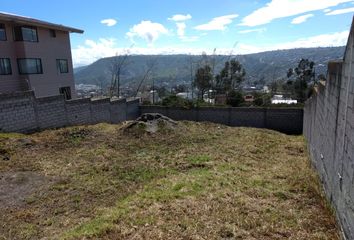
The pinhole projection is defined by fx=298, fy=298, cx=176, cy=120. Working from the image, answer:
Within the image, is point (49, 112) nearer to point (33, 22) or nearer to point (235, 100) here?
point (33, 22)

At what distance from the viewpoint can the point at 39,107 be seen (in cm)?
1117

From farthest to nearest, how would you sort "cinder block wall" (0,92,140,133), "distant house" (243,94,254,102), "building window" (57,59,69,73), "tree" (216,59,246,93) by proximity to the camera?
"tree" (216,59,246,93)
"distant house" (243,94,254,102)
"building window" (57,59,69,73)
"cinder block wall" (0,92,140,133)

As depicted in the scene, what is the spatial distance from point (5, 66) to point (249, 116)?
41.5ft

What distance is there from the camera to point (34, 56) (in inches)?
639

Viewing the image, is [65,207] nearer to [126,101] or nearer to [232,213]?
[232,213]

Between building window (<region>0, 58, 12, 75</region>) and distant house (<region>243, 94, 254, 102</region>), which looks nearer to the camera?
building window (<region>0, 58, 12, 75</region>)

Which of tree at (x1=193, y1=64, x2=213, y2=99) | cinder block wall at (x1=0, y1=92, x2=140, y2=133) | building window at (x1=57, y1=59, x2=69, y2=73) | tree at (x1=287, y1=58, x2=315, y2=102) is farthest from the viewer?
tree at (x1=193, y1=64, x2=213, y2=99)

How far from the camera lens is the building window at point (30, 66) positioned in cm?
1565

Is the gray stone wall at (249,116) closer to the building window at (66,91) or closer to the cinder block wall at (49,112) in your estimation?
the cinder block wall at (49,112)

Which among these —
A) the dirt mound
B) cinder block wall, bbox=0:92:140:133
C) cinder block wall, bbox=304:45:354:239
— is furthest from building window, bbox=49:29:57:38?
cinder block wall, bbox=304:45:354:239

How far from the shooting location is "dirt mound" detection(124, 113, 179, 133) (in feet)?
35.3

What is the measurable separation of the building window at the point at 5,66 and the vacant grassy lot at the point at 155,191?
287 inches

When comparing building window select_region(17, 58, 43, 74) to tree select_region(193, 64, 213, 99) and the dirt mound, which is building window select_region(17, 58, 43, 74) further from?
tree select_region(193, 64, 213, 99)

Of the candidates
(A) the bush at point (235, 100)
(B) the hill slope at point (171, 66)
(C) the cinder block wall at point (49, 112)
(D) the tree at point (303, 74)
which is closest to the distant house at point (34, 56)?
(C) the cinder block wall at point (49, 112)
